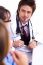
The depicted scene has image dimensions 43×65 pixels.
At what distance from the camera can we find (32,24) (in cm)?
114

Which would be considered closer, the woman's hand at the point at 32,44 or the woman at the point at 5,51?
the woman at the point at 5,51

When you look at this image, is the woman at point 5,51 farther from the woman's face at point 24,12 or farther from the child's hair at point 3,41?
the woman's face at point 24,12

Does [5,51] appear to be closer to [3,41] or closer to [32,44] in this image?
[3,41]

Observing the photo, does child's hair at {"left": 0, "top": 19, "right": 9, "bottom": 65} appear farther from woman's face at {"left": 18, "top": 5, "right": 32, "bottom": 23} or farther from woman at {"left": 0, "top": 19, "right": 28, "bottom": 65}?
woman's face at {"left": 18, "top": 5, "right": 32, "bottom": 23}

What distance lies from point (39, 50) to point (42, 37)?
8 centimetres

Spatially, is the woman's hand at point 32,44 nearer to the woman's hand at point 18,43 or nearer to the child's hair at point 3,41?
the woman's hand at point 18,43

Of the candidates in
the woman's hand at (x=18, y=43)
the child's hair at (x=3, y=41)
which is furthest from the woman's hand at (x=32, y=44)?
the child's hair at (x=3, y=41)

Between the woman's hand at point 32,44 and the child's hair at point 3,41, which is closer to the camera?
the child's hair at point 3,41

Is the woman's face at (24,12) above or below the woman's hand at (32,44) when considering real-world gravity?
above

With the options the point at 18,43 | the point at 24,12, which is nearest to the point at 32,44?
the point at 18,43

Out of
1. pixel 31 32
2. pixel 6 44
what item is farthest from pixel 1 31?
pixel 31 32

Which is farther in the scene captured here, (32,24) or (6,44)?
(32,24)

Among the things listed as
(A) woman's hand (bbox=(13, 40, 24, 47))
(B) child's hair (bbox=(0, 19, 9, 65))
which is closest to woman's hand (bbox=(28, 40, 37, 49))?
(A) woman's hand (bbox=(13, 40, 24, 47))

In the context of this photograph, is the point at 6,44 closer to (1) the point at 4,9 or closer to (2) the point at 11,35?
(2) the point at 11,35
